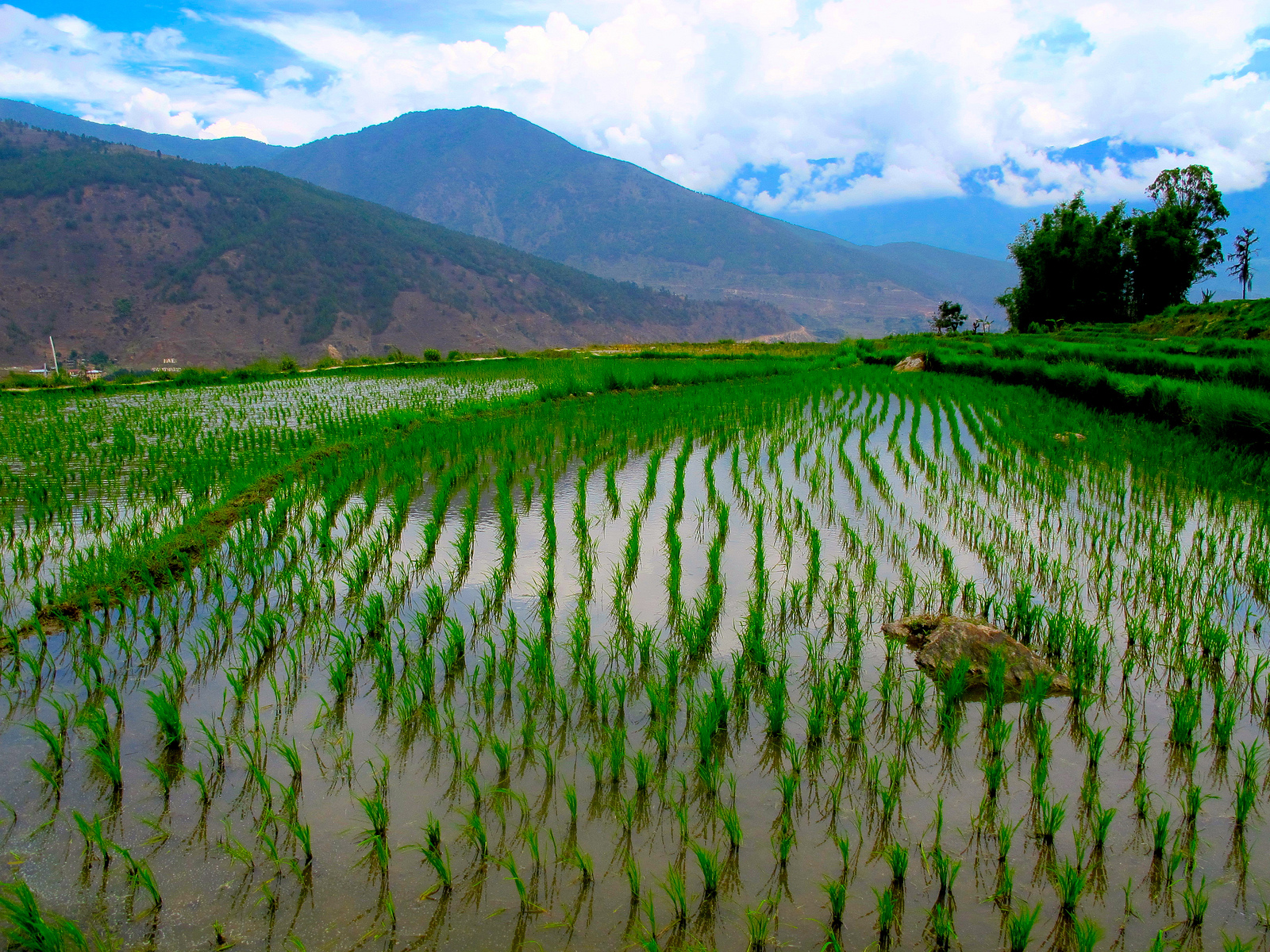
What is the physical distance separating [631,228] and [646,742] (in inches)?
6867

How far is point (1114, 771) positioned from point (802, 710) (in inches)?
38.7

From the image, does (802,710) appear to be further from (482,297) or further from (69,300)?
(482,297)

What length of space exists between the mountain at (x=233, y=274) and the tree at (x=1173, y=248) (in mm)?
46336

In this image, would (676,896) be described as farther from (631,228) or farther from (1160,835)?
(631,228)

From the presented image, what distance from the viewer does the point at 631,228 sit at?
167875 mm

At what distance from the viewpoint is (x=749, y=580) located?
161 inches

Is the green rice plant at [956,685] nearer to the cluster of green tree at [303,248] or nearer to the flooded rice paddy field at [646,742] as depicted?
the flooded rice paddy field at [646,742]

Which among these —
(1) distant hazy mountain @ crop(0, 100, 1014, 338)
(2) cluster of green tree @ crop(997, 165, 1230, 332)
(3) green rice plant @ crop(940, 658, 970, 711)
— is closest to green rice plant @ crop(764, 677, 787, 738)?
(3) green rice plant @ crop(940, 658, 970, 711)

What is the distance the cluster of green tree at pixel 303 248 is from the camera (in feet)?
191

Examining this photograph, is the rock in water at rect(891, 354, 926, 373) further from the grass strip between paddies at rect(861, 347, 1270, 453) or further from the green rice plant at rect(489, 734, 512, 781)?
the green rice plant at rect(489, 734, 512, 781)

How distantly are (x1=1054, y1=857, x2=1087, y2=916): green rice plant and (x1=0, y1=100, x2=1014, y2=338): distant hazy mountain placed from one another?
114935 mm

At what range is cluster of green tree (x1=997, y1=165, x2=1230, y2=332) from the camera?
30750 mm

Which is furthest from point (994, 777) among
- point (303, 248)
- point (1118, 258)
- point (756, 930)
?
point (303, 248)

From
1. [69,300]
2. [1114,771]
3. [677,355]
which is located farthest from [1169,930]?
[69,300]
